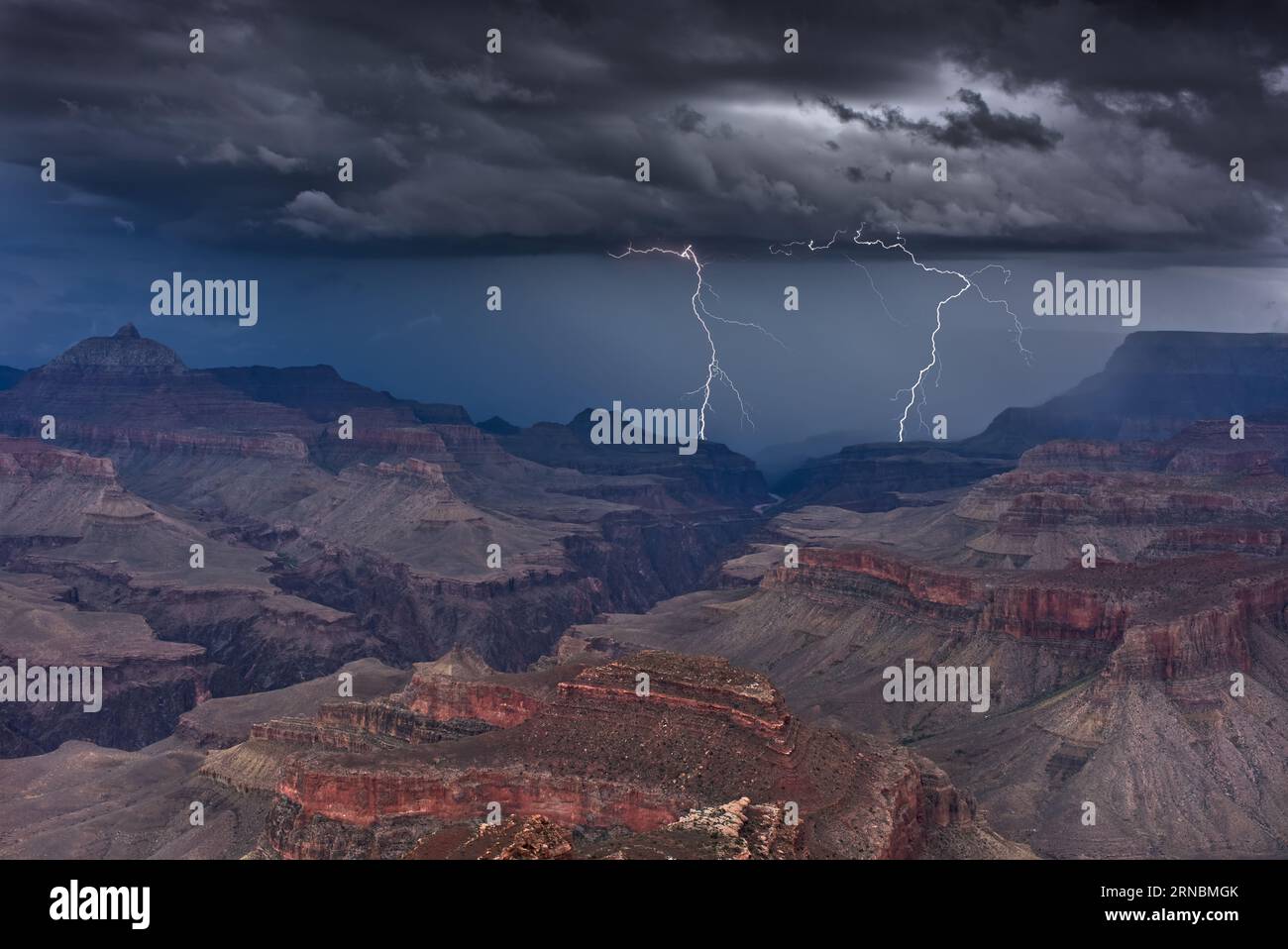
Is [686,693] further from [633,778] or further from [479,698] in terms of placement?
[479,698]

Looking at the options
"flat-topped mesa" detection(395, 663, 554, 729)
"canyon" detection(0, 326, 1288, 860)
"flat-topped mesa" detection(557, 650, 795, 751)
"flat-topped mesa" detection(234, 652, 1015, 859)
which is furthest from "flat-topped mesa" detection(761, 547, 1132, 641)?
"flat-topped mesa" detection(557, 650, 795, 751)

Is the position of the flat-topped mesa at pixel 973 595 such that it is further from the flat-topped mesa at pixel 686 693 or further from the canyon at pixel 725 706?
the flat-topped mesa at pixel 686 693

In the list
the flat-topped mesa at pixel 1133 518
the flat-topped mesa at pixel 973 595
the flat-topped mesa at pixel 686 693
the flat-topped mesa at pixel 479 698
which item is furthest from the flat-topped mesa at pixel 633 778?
the flat-topped mesa at pixel 1133 518

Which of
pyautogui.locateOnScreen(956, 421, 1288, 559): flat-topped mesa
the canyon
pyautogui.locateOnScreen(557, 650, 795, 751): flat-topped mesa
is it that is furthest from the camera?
A: pyautogui.locateOnScreen(956, 421, 1288, 559): flat-topped mesa

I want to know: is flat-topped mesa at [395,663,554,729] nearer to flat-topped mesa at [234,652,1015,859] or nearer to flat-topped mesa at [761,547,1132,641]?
flat-topped mesa at [234,652,1015,859]

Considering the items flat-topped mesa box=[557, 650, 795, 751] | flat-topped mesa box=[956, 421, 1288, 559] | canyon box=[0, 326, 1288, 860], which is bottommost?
canyon box=[0, 326, 1288, 860]

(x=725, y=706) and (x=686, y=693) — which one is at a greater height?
(x=686, y=693)

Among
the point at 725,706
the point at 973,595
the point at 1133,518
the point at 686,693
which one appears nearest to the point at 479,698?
the point at 686,693

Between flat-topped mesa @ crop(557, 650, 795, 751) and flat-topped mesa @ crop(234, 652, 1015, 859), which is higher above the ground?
flat-topped mesa @ crop(557, 650, 795, 751)

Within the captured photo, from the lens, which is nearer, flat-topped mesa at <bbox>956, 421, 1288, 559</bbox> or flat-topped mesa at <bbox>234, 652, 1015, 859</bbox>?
flat-topped mesa at <bbox>234, 652, 1015, 859</bbox>

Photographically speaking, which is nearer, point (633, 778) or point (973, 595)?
point (633, 778)
